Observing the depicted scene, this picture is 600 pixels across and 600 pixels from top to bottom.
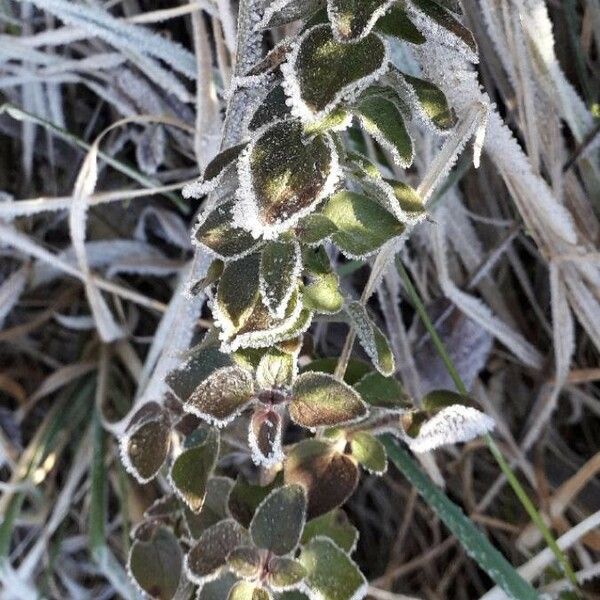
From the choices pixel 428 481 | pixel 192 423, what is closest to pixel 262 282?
pixel 192 423

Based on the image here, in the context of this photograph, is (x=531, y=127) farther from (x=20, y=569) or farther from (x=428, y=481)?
(x=20, y=569)

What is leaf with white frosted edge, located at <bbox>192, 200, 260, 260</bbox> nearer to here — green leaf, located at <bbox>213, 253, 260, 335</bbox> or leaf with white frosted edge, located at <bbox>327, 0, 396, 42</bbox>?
green leaf, located at <bbox>213, 253, 260, 335</bbox>

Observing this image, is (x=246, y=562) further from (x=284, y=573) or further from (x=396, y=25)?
(x=396, y=25)

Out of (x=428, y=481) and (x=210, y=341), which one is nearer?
(x=210, y=341)

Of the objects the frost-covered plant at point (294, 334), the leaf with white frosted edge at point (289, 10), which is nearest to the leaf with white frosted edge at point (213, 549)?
the frost-covered plant at point (294, 334)

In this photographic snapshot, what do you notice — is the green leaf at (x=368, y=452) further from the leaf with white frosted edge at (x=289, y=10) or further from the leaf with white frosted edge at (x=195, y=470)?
the leaf with white frosted edge at (x=289, y=10)

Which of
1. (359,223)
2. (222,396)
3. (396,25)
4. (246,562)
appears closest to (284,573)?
(246,562)

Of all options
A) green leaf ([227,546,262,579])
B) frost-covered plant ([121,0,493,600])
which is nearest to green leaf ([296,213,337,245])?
frost-covered plant ([121,0,493,600])
